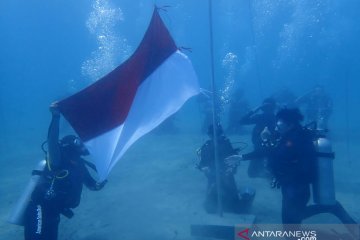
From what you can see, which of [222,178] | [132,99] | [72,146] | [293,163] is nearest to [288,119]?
[293,163]

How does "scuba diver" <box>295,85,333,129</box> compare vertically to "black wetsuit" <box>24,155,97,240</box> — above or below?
above

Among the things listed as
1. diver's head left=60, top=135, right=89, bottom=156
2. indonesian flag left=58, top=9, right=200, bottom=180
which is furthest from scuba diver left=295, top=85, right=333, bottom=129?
diver's head left=60, top=135, right=89, bottom=156

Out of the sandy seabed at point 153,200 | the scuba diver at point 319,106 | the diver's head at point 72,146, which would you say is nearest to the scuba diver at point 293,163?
the sandy seabed at point 153,200

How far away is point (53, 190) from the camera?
5637 mm

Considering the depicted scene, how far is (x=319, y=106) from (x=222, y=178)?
10555 mm

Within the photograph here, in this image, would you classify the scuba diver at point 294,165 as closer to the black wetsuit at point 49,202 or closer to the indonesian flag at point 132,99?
the indonesian flag at point 132,99

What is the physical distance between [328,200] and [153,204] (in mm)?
4674

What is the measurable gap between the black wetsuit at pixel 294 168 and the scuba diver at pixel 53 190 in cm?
343

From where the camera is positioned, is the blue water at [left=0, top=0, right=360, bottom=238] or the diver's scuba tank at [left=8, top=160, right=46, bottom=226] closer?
the diver's scuba tank at [left=8, top=160, right=46, bottom=226]

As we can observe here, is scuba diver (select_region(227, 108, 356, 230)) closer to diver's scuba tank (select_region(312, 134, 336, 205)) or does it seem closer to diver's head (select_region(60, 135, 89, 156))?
diver's scuba tank (select_region(312, 134, 336, 205))

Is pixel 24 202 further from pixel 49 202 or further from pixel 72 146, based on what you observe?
pixel 72 146

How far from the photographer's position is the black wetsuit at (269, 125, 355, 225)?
5727mm

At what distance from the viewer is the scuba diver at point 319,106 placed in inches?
649

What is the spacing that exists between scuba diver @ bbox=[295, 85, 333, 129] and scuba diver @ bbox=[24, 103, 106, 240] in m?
13.1
